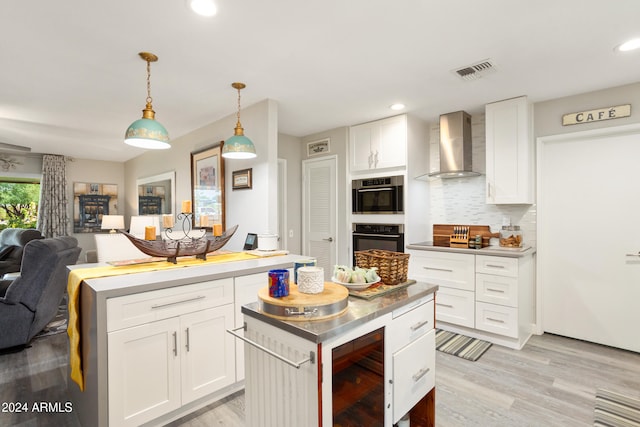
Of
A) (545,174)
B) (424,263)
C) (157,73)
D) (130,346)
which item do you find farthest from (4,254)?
(545,174)

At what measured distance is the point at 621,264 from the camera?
2.92 meters

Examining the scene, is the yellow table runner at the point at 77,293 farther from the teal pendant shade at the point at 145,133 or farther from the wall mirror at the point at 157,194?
the wall mirror at the point at 157,194

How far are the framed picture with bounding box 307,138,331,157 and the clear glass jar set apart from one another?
2.42 meters

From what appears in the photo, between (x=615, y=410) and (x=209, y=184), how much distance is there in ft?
13.9

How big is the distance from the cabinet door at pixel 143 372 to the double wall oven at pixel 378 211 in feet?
8.69

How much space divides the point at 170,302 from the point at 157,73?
1.94 meters

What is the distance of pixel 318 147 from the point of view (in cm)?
461

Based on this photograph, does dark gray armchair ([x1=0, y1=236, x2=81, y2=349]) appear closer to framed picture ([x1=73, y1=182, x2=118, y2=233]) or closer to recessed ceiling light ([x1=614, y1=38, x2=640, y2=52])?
framed picture ([x1=73, y1=182, x2=118, y2=233])

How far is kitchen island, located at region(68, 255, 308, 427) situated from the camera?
1.60 m

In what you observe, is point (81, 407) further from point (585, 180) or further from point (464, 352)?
point (585, 180)

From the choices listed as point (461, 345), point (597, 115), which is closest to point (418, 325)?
point (461, 345)

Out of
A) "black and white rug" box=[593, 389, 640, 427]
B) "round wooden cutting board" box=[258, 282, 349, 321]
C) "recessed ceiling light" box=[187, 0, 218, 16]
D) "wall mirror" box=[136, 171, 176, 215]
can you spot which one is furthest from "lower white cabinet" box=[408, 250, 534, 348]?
"wall mirror" box=[136, 171, 176, 215]

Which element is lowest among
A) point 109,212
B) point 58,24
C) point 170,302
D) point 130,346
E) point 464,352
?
point 464,352

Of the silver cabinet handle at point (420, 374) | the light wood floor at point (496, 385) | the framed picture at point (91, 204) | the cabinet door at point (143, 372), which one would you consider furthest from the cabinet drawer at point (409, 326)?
the framed picture at point (91, 204)
